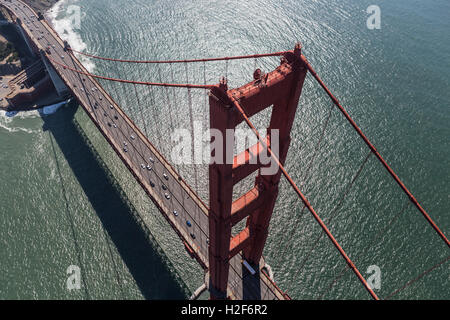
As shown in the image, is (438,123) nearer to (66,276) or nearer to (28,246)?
(66,276)

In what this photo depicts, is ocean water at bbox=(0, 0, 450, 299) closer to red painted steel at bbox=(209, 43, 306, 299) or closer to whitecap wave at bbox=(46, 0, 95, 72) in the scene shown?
whitecap wave at bbox=(46, 0, 95, 72)

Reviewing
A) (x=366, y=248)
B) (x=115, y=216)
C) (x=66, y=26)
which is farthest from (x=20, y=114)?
(x=366, y=248)

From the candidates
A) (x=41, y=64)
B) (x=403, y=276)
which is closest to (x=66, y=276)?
(x=403, y=276)

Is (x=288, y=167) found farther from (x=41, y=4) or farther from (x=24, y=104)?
(x=41, y=4)

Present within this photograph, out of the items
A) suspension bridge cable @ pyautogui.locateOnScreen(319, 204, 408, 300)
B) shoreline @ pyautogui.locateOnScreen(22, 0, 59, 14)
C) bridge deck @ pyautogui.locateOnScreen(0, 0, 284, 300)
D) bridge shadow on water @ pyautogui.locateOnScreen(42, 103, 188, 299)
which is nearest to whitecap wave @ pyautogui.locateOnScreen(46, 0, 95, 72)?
shoreline @ pyautogui.locateOnScreen(22, 0, 59, 14)

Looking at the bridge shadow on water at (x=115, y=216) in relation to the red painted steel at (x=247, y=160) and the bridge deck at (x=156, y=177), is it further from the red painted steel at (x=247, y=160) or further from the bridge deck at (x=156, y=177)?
the red painted steel at (x=247, y=160)
